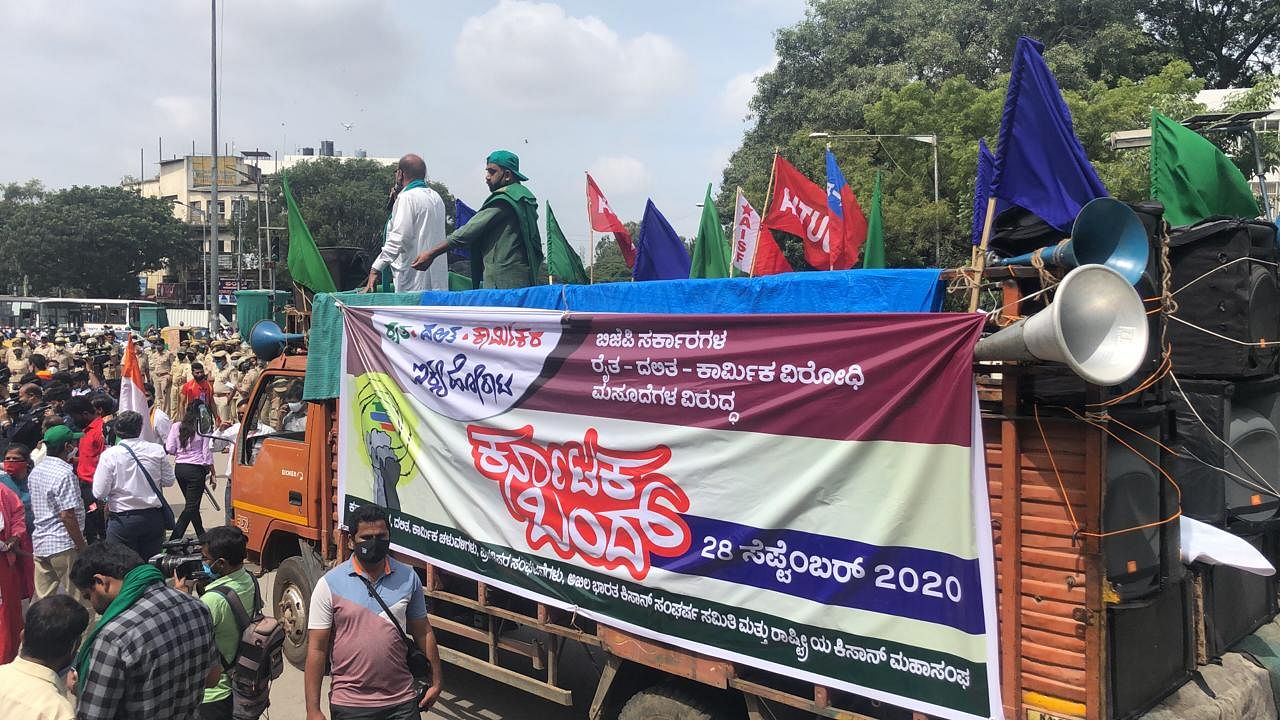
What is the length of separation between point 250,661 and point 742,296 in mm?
2610

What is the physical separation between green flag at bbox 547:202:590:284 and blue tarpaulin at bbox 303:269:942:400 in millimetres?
2156

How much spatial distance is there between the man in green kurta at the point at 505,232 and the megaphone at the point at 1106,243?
13.5 feet

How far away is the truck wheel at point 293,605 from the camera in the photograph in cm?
570

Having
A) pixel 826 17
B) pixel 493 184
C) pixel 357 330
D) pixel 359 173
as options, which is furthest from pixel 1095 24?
pixel 359 173

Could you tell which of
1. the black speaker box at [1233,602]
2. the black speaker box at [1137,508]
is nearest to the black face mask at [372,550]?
the black speaker box at [1137,508]

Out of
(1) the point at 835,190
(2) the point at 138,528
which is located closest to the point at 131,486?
(2) the point at 138,528

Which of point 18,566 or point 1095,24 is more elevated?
point 1095,24

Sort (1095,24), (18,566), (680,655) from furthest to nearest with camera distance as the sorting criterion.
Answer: (1095,24)
(18,566)
(680,655)

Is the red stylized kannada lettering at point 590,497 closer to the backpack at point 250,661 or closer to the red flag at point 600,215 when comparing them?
the backpack at point 250,661

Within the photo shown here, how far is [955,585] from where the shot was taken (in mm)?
2914

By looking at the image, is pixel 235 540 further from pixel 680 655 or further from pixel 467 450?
pixel 680 655

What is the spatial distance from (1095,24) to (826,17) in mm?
7550

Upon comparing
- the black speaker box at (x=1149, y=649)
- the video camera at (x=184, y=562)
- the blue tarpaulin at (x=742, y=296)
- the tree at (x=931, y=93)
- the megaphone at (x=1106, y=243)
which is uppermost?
the tree at (x=931, y=93)

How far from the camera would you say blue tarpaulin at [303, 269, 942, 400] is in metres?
3.29
